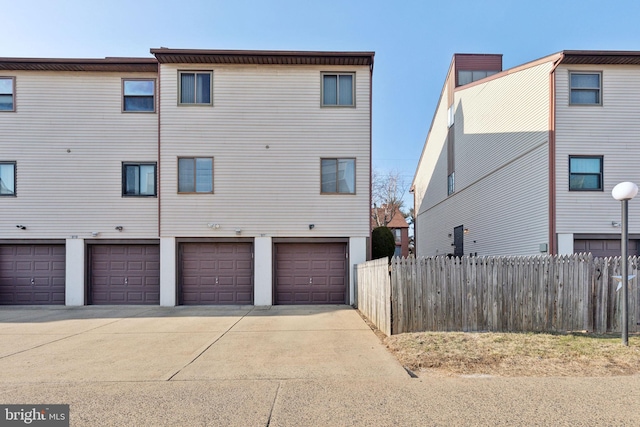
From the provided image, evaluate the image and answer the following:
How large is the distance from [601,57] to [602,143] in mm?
2719

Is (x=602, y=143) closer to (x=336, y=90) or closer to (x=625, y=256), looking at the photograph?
(x=625, y=256)

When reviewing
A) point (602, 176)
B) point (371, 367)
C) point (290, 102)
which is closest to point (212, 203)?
point (290, 102)

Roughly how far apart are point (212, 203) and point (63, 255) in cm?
540

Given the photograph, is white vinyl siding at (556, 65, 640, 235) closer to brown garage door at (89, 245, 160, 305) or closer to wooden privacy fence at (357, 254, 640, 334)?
wooden privacy fence at (357, 254, 640, 334)

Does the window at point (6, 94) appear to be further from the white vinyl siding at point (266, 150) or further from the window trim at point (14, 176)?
the white vinyl siding at point (266, 150)

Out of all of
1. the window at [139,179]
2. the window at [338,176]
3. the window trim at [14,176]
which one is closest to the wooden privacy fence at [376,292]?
the window at [338,176]

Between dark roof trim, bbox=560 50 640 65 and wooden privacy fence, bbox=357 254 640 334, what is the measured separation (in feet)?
23.4

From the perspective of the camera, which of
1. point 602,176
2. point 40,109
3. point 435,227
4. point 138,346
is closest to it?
point 138,346

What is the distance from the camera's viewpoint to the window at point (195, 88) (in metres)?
12.1

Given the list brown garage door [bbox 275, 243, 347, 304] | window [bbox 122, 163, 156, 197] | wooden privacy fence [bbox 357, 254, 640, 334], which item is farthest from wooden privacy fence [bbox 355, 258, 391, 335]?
window [bbox 122, 163, 156, 197]

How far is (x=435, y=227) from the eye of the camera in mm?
23547

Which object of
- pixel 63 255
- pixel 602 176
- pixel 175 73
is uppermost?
pixel 175 73

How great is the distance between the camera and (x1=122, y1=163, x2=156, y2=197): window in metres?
12.3

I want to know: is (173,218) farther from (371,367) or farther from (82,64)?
(371,367)
